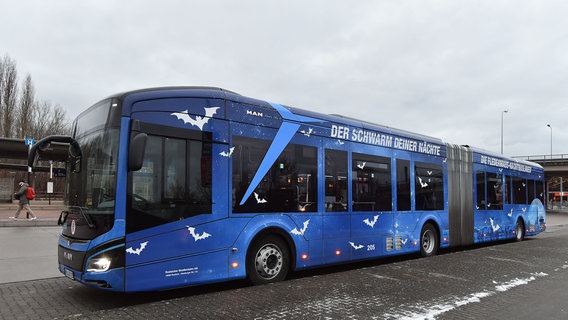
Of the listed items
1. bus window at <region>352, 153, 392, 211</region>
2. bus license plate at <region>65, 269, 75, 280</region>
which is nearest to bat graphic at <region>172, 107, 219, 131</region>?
bus license plate at <region>65, 269, 75, 280</region>

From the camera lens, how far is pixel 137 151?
5.22 meters

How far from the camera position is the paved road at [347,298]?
4945mm

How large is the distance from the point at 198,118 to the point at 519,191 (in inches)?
524

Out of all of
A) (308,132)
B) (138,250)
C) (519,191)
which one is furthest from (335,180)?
(519,191)

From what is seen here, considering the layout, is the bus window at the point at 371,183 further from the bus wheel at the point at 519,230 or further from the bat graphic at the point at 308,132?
the bus wheel at the point at 519,230

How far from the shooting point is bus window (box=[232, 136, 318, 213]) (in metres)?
6.53

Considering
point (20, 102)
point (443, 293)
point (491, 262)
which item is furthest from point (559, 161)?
point (20, 102)

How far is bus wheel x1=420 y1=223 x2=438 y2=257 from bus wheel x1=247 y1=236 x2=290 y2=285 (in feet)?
15.7

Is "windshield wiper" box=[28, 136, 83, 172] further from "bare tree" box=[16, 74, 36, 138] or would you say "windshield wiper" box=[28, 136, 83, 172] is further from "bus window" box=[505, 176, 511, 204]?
"bare tree" box=[16, 74, 36, 138]

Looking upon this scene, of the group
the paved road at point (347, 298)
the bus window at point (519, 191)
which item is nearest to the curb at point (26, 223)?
the paved road at point (347, 298)

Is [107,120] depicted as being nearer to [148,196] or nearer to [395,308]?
[148,196]

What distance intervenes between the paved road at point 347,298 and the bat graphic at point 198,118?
2430 mm

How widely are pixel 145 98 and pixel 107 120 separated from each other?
589 millimetres

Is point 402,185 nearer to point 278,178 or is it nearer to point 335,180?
point 335,180
